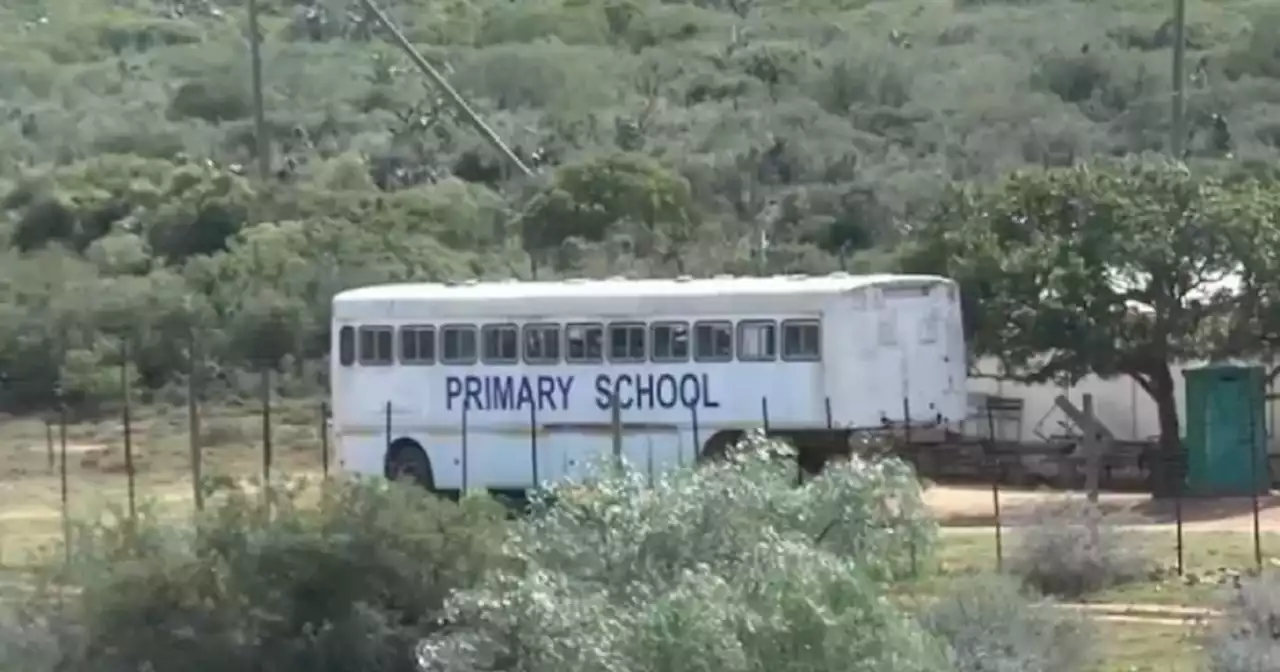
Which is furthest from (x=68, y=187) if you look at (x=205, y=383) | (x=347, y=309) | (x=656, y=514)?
(x=656, y=514)

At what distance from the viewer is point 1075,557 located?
2272 centimetres

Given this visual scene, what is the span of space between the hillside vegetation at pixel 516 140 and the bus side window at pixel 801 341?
14.7 meters

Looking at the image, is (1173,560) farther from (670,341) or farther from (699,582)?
(699,582)

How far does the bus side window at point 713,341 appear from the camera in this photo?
101 ft

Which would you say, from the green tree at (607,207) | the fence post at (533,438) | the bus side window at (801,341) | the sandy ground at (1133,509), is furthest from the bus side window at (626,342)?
the green tree at (607,207)

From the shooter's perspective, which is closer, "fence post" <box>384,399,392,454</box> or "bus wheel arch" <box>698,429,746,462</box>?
"bus wheel arch" <box>698,429,746,462</box>

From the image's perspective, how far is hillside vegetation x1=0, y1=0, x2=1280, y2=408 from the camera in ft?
165

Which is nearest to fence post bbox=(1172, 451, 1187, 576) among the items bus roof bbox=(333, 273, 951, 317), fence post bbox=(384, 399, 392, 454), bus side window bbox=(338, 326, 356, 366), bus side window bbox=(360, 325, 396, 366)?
bus roof bbox=(333, 273, 951, 317)

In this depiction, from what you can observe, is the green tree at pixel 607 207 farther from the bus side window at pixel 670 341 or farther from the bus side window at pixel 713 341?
the bus side window at pixel 713 341

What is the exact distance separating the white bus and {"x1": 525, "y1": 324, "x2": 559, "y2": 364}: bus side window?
0.02 m

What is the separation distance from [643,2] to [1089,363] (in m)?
92.2

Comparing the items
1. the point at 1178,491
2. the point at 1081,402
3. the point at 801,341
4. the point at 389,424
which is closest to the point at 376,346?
the point at 389,424

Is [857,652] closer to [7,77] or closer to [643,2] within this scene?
[7,77]

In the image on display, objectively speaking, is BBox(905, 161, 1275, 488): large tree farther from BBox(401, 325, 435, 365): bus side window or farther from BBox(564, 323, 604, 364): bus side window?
BBox(401, 325, 435, 365): bus side window
